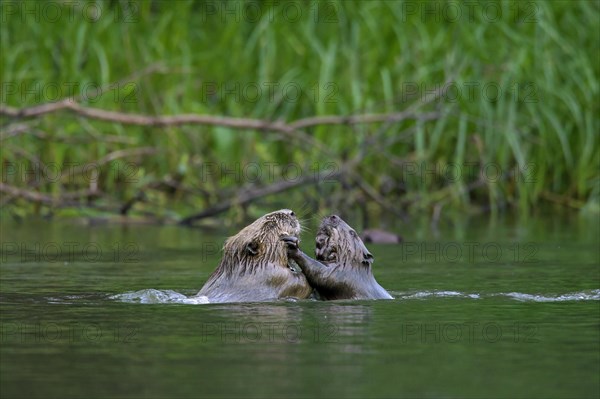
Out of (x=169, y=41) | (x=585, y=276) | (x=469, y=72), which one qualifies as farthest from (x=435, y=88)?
(x=585, y=276)

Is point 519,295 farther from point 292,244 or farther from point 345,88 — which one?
point 345,88

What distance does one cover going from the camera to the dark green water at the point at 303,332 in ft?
15.7

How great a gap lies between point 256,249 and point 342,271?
518 mm

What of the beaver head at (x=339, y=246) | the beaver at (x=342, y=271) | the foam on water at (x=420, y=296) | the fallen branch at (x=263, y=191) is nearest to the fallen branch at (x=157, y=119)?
the fallen branch at (x=263, y=191)

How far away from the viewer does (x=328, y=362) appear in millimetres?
5266

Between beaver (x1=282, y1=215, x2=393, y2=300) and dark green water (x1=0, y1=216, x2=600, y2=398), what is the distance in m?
0.22

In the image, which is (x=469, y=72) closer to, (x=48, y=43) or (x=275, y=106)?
(x=275, y=106)

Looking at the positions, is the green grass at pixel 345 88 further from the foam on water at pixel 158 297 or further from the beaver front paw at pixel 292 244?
the foam on water at pixel 158 297

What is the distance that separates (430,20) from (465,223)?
2499 mm

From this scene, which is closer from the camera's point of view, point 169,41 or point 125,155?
point 125,155

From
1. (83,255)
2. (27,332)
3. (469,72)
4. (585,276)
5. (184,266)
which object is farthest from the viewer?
(469,72)

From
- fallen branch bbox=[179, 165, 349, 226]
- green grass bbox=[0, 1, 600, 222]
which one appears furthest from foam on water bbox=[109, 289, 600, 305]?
green grass bbox=[0, 1, 600, 222]

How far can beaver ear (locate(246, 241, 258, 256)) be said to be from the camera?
7.62 meters

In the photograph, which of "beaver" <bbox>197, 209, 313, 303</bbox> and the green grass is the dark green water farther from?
the green grass
